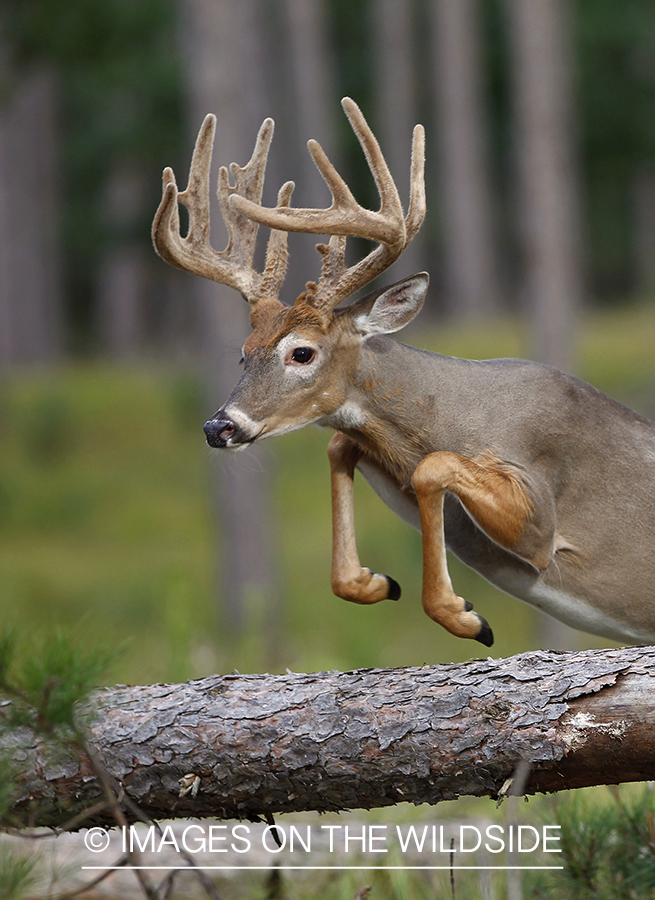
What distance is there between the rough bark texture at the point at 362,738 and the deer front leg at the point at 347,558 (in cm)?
46

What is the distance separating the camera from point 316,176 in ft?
68.6

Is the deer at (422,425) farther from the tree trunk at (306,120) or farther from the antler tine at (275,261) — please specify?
the tree trunk at (306,120)

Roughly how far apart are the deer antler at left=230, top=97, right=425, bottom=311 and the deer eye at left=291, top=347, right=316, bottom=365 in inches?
6.5

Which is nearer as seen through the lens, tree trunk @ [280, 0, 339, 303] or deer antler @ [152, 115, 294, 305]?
deer antler @ [152, 115, 294, 305]

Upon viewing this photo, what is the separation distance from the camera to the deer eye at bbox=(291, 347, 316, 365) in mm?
3484

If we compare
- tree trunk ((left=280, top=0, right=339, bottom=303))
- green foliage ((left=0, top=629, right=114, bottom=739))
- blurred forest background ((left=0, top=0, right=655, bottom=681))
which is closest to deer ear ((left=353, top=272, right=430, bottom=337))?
blurred forest background ((left=0, top=0, right=655, bottom=681))

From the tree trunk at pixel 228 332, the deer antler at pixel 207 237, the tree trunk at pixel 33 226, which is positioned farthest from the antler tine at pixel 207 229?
the tree trunk at pixel 33 226

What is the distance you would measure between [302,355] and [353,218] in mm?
444

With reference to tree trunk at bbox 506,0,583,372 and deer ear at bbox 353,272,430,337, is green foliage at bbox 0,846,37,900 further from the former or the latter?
tree trunk at bbox 506,0,583,372

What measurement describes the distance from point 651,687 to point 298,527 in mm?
11821

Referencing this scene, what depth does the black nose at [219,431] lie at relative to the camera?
3.29 meters

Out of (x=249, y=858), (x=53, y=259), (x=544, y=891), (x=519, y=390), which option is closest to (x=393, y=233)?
(x=519, y=390)

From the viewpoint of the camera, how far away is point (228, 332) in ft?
32.5

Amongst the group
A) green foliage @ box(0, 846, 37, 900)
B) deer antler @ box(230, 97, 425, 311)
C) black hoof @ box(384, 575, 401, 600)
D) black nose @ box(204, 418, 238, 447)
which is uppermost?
deer antler @ box(230, 97, 425, 311)
